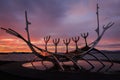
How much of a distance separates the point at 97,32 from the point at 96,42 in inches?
45.0

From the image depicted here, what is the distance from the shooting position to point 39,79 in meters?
15.6

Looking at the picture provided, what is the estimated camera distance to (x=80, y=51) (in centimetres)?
2530

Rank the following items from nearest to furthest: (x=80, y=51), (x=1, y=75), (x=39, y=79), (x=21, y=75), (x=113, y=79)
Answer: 1. (x=113, y=79)
2. (x=39, y=79)
3. (x=21, y=75)
4. (x=1, y=75)
5. (x=80, y=51)

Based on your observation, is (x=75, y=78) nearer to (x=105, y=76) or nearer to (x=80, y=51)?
(x=105, y=76)

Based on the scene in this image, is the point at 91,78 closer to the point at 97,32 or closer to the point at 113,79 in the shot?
the point at 113,79

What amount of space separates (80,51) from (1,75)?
9.59 meters

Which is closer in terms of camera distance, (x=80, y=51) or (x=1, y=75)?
(x=1, y=75)

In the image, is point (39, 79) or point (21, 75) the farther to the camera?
point (21, 75)

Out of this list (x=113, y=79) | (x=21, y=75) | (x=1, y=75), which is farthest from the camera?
(x=1, y=75)

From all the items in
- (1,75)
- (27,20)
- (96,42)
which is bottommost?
(1,75)

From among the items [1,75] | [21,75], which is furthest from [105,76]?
[1,75]

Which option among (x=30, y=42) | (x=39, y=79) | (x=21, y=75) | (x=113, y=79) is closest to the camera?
(x=113, y=79)

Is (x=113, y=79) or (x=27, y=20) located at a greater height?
(x=27, y=20)

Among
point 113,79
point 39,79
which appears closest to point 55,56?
point 39,79
